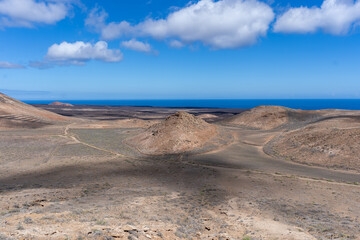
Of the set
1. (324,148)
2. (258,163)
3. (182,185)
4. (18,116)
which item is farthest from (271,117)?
(18,116)

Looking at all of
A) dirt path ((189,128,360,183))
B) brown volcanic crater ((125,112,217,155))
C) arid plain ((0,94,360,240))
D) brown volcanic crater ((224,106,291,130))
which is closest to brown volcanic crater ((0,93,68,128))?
arid plain ((0,94,360,240))

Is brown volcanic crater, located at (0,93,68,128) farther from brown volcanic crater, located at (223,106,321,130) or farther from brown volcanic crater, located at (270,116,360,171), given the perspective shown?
brown volcanic crater, located at (270,116,360,171)

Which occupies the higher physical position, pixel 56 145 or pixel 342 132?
pixel 342 132

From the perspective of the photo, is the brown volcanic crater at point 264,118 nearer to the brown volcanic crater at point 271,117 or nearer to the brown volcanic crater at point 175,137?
the brown volcanic crater at point 271,117

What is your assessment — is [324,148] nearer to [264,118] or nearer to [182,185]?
[182,185]

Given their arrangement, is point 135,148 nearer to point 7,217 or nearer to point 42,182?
point 42,182

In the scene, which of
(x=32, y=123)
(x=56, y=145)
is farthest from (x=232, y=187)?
(x=32, y=123)
